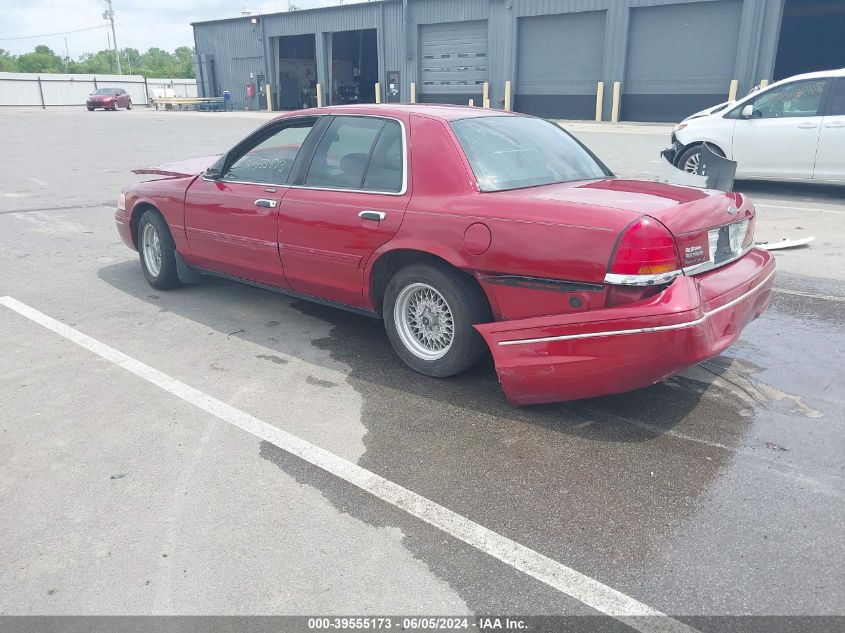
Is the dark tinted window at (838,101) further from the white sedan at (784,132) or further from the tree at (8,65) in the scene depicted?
the tree at (8,65)

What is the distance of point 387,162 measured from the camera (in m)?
4.36

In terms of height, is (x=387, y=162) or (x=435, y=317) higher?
(x=387, y=162)

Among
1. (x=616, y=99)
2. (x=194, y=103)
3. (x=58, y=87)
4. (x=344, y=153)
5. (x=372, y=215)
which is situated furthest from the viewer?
(x=58, y=87)

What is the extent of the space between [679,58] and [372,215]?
80.9 ft

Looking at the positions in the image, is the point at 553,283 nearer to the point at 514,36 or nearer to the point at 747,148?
the point at 747,148

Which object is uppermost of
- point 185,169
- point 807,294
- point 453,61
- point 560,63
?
point 453,61

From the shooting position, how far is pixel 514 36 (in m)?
A: 28.7

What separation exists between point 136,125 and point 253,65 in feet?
48.4

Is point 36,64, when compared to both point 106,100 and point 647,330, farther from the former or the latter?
point 647,330

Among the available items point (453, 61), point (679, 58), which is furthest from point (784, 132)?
point (453, 61)

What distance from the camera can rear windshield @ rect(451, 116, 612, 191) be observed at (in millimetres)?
4098

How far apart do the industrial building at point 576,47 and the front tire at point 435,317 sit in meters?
23.8

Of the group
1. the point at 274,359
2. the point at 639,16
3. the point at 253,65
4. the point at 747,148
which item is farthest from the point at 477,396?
the point at 253,65

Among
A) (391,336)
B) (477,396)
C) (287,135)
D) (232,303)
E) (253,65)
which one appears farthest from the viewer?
(253,65)
